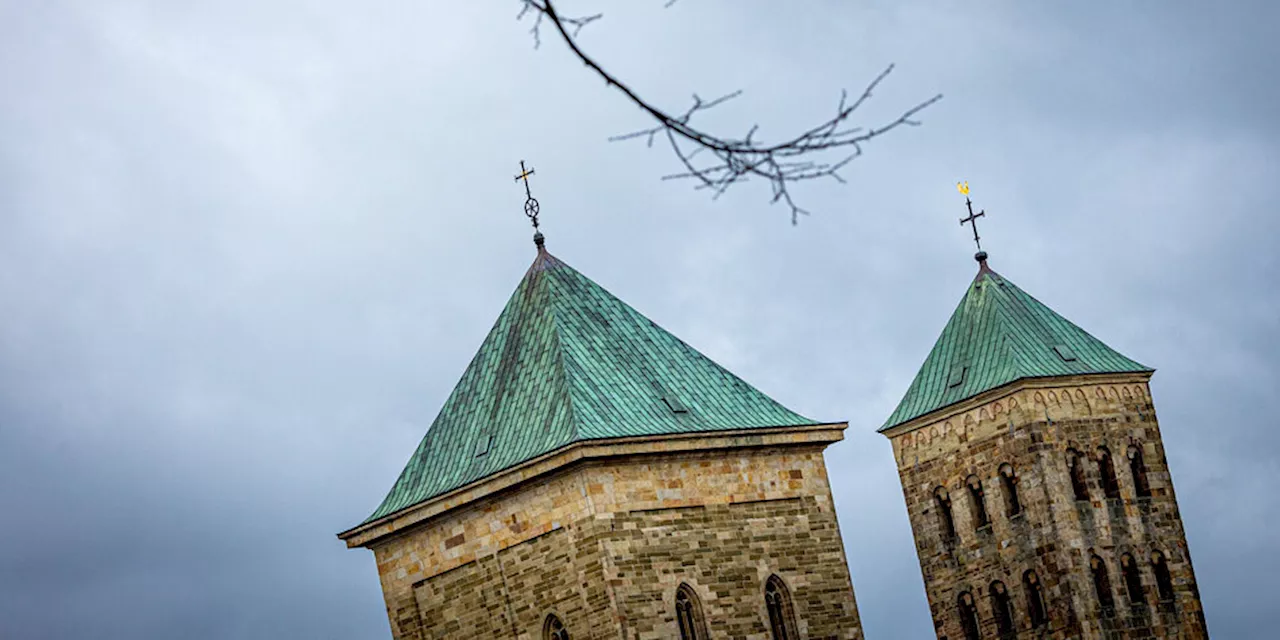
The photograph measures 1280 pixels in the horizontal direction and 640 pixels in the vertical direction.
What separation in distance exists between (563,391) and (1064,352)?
75.6ft

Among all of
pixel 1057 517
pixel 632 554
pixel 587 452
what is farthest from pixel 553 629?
pixel 1057 517

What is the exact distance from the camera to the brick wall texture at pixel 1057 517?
199 feet

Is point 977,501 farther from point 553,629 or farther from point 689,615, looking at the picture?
point 553,629

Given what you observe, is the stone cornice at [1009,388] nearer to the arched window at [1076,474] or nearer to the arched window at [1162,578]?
the arched window at [1076,474]

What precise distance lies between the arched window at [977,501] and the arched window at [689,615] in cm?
2237

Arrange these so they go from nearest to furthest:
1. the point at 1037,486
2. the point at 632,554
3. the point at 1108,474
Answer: the point at 632,554 < the point at 1037,486 < the point at 1108,474

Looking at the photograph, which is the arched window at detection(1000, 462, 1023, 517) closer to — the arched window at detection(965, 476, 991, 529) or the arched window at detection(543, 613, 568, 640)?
the arched window at detection(965, 476, 991, 529)

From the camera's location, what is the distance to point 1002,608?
62.4 metres

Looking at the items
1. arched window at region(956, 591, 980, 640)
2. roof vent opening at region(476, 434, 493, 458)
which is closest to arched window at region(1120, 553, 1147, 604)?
arched window at region(956, 591, 980, 640)

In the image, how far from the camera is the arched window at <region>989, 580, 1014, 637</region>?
6206 centimetres

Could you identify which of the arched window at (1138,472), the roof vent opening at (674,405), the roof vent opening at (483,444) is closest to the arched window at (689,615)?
the roof vent opening at (674,405)

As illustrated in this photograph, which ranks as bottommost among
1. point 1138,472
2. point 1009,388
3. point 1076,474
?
point 1138,472

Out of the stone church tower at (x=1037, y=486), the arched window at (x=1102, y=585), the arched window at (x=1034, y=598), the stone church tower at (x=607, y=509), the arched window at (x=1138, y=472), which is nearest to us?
the stone church tower at (x=607, y=509)

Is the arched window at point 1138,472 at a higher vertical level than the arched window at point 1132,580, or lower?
higher
